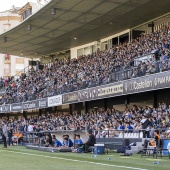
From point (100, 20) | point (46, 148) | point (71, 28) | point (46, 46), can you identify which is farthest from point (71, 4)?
point (46, 46)

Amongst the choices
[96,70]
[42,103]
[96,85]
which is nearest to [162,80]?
[96,85]

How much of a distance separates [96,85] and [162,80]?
8523 millimetres

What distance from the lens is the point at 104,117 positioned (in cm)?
3184

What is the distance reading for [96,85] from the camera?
109ft

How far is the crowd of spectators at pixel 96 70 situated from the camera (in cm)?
2838

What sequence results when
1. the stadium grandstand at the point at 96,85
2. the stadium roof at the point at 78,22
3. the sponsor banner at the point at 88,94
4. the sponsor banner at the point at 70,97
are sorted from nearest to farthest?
the stadium grandstand at the point at 96,85 → the stadium roof at the point at 78,22 → the sponsor banner at the point at 88,94 → the sponsor banner at the point at 70,97

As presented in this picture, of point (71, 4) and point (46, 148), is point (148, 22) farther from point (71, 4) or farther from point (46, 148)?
point (46, 148)

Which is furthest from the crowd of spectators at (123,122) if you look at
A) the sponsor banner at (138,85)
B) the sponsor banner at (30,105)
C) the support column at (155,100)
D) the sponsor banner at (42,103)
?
the sponsor banner at (30,105)

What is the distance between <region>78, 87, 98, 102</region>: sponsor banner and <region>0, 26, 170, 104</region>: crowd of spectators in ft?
1.24

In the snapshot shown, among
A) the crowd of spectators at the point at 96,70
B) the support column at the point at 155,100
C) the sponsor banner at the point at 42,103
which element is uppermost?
the crowd of spectators at the point at 96,70

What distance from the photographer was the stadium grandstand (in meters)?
22.8

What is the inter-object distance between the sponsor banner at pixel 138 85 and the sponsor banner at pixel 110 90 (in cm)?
60

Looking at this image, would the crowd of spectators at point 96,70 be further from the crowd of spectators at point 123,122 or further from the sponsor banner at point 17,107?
the crowd of spectators at point 123,122

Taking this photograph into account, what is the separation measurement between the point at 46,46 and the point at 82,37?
6.89 metres
